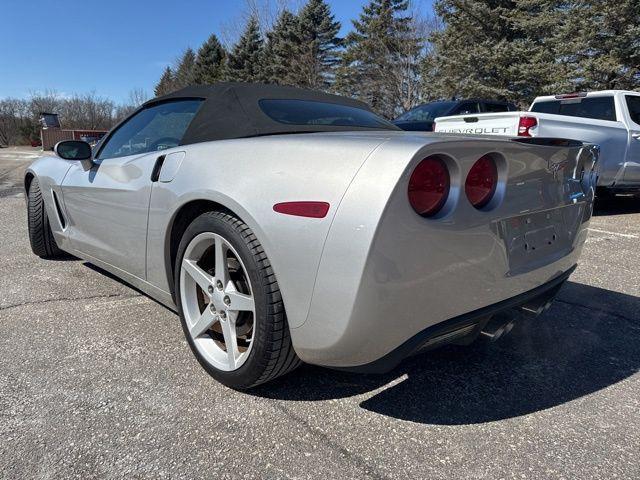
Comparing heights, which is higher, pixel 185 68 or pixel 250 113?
pixel 185 68

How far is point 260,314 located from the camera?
1.78 meters

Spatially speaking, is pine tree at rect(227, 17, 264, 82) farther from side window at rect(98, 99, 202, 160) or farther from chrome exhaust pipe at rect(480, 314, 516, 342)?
chrome exhaust pipe at rect(480, 314, 516, 342)

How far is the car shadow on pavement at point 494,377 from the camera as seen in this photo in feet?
6.48

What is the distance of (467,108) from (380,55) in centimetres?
1913

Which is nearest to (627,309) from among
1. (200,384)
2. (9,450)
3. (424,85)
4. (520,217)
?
(520,217)

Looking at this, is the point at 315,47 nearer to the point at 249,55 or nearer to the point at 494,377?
the point at 249,55

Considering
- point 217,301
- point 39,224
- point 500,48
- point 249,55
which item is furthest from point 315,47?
point 217,301

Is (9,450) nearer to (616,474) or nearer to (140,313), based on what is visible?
(140,313)

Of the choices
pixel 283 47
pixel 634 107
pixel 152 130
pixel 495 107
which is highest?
pixel 283 47

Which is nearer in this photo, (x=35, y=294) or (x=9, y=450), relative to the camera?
(x=9, y=450)

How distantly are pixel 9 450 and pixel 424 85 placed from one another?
24992 millimetres

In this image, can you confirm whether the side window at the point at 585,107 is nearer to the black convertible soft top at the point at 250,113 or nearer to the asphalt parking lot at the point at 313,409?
the asphalt parking lot at the point at 313,409

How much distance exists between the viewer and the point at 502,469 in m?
1.60

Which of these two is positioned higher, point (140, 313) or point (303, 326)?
point (303, 326)
